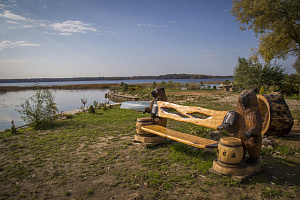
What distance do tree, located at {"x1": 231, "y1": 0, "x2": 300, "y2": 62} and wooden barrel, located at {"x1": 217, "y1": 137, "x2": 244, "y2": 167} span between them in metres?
11.1

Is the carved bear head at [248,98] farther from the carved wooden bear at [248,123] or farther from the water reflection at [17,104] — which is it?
the water reflection at [17,104]

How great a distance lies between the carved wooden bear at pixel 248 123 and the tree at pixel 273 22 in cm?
1049

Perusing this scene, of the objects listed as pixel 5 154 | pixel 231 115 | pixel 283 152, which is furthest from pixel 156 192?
pixel 5 154

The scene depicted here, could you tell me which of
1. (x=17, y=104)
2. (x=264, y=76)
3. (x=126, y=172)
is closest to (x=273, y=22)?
(x=264, y=76)

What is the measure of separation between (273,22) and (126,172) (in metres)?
13.5

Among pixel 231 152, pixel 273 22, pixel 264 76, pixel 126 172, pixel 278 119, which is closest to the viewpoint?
pixel 231 152

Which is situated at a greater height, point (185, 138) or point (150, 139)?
point (185, 138)

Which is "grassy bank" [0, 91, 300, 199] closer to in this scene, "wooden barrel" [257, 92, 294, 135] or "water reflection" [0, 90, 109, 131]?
"wooden barrel" [257, 92, 294, 135]

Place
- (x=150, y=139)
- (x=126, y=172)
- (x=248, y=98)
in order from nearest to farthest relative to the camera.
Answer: (x=248, y=98), (x=126, y=172), (x=150, y=139)

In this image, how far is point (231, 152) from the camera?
11.8 ft

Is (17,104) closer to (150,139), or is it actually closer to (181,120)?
(150,139)

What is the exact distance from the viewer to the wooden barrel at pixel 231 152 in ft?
11.8

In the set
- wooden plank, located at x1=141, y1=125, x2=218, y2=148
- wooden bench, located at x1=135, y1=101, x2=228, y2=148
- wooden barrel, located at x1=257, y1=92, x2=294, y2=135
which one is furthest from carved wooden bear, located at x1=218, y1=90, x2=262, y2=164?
wooden barrel, located at x1=257, y1=92, x2=294, y2=135

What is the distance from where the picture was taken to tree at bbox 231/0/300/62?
11438 millimetres
